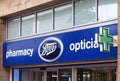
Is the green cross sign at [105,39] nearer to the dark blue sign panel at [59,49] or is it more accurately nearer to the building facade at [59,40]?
the building facade at [59,40]

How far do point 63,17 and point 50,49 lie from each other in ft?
4.48

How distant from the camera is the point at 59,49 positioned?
1352 centimetres

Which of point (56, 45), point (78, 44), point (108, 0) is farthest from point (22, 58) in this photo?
point (108, 0)

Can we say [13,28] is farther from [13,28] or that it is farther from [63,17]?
[63,17]

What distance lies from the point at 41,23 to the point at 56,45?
1.79 metres

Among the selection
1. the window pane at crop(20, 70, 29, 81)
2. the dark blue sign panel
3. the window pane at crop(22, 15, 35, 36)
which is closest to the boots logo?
the dark blue sign panel

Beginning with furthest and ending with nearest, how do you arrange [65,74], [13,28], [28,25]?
[13,28], [28,25], [65,74]

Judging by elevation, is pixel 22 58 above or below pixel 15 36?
below

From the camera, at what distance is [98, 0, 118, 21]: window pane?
1174cm

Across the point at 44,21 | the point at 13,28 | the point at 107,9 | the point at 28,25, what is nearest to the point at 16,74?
the point at 13,28

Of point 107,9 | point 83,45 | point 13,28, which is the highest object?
point 107,9

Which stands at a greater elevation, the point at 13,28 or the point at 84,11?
the point at 84,11

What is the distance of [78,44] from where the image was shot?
500 inches

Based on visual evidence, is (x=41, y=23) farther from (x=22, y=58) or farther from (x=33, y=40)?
(x=22, y=58)
